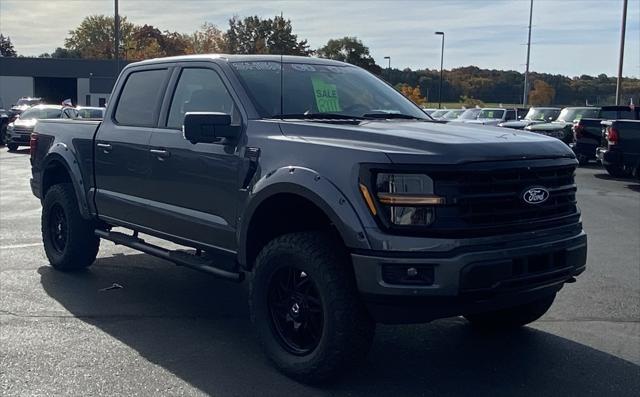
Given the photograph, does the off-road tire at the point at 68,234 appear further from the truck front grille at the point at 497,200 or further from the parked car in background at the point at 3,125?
the parked car in background at the point at 3,125

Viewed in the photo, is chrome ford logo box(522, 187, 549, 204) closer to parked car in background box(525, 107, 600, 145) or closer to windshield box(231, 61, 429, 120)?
windshield box(231, 61, 429, 120)

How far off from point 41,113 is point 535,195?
962 inches

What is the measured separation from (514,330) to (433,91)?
68813 mm

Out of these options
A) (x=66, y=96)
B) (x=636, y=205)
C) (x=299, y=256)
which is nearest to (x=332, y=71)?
(x=299, y=256)

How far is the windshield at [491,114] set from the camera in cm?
3145

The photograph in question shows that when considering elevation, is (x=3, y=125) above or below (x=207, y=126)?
below

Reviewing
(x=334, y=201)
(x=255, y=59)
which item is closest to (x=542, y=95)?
(x=255, y=59)

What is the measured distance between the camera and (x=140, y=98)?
643 centimetres

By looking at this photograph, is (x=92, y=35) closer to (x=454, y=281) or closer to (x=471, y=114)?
(x=471, y=114)

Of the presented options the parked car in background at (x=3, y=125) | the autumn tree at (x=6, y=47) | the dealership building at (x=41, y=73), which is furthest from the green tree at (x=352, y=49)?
the autumn tree at (x=6, y=47)

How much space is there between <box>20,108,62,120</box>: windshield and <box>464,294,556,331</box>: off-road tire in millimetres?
22503

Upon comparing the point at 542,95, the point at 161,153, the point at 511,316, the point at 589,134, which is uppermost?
the point at 542,95

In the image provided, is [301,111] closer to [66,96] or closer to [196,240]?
[196,240]

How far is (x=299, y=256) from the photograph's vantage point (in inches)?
175
